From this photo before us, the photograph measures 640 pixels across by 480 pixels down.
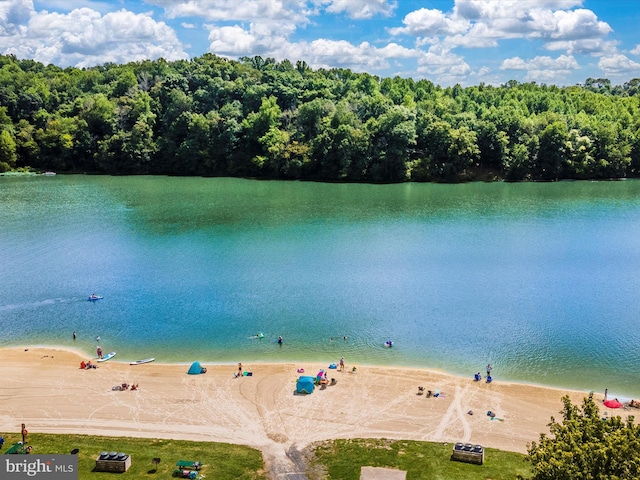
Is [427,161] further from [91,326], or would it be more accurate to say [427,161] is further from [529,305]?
[91,326]

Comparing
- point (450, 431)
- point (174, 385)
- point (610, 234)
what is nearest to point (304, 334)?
point (174, 385)

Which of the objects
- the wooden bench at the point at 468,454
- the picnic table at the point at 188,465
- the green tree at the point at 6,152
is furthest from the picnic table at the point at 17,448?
the green tree at the point at 6,152

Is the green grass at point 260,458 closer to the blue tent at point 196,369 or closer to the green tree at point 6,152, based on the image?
the blue tent at point 196,369

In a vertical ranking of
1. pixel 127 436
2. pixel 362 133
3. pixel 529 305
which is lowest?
pixel 127 436

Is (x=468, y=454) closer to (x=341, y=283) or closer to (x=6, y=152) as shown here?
(x=341, y=283)

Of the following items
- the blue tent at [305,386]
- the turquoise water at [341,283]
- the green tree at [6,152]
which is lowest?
the blue tent at [305,386]
